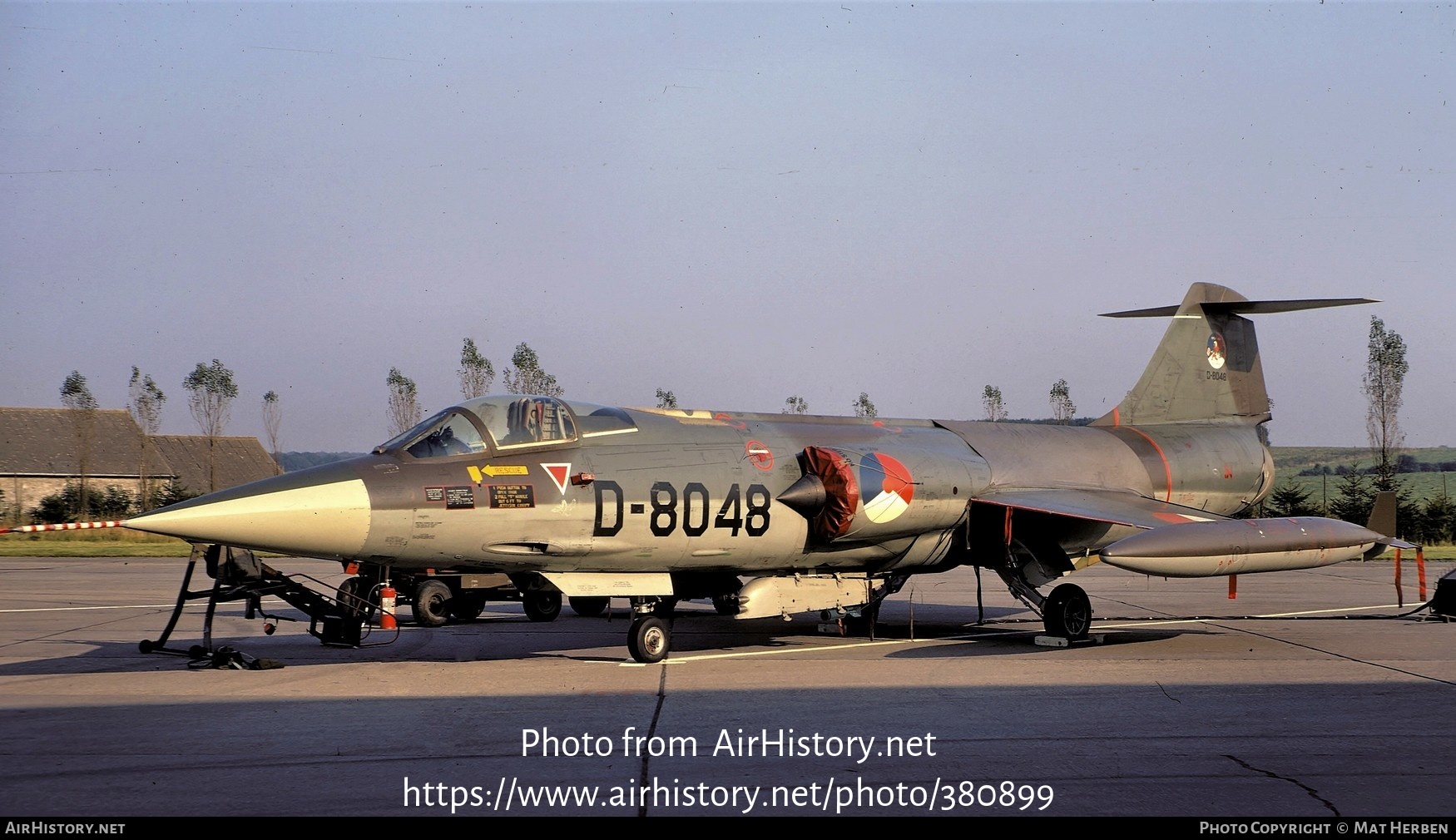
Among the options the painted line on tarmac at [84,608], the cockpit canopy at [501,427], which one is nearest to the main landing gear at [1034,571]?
the cockpit canopy at [501,427]

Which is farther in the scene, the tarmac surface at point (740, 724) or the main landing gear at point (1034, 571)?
the main landing gear at point (1034, 571)

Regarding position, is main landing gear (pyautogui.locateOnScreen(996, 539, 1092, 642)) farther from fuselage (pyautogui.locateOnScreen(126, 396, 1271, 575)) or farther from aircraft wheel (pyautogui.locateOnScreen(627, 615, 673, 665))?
aircraft wheel (pyautogui.locateOnScreen(627, 615, 673, 665))

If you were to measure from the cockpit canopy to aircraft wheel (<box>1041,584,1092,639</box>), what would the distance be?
5745mm

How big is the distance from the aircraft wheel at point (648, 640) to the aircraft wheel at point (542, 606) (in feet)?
16.5

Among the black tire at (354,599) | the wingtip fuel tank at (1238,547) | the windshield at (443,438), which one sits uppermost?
the windshield at (443,438)

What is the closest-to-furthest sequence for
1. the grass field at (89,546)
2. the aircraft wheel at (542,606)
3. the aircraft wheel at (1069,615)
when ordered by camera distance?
the aircraft wheel at (1069,615)
the aircraft wheel at (542,606)
the grass field at (89,546)

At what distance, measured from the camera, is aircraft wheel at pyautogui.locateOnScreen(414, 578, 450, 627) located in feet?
52.4

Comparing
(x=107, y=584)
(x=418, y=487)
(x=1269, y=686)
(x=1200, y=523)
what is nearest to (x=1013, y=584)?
(x=1200, y=523)

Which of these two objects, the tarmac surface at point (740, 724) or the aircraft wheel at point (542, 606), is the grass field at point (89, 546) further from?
the tarmac surface at point (740, 724)

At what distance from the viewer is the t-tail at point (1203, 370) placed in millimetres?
17859

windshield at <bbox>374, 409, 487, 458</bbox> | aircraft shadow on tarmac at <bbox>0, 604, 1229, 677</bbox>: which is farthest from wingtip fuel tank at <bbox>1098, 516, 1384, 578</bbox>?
windshield at <bbox>374, 409, 487, 458</bbox>

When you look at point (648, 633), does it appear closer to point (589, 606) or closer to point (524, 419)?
point (524, 419)

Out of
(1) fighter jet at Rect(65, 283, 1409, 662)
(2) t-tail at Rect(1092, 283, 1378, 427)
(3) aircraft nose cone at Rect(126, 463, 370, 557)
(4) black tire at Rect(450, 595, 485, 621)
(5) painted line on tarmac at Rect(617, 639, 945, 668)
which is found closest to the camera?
(3) aircraft nose cone at Rect(126, 463, 370, 557)

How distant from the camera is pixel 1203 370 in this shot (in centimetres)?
1797
